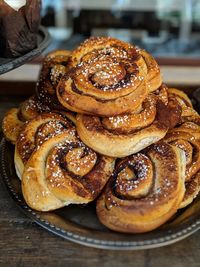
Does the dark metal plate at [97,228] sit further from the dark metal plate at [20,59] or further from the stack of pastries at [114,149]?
the dark metal plate at [20,59]

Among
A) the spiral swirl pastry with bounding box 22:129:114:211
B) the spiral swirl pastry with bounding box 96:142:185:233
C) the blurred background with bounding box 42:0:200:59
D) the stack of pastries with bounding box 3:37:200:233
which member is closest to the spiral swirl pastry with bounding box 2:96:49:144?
the stack of pastries with bounding box 3:37:200:233

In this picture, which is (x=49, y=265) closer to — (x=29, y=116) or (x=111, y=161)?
(x=111, y=161)

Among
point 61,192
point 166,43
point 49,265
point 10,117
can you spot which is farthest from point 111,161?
point 166,43

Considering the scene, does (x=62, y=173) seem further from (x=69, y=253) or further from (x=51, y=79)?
(x=51, y=79)

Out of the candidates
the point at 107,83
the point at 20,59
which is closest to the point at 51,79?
the point at 20,59

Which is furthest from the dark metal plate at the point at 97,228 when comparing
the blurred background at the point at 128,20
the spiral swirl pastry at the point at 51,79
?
the blurred background at the point at 128,20

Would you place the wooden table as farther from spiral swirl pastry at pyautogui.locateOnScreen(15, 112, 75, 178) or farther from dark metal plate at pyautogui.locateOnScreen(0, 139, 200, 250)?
spiral swirl pastry at pyautogui.locateOnScreen(15, 112, 75, 178)
